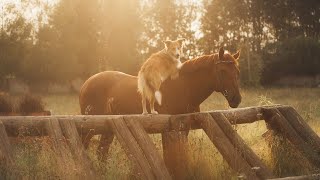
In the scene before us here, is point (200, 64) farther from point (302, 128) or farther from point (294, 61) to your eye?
point (294, 61)

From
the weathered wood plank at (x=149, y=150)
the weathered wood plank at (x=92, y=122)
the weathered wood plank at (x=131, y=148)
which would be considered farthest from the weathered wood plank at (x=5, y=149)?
the weathered wood plank at (x=149, y=150)

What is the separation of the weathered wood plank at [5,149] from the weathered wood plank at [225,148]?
119 inches

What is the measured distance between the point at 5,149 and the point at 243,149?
11.7 feet

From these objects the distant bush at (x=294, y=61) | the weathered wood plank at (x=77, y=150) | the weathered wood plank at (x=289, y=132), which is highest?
the weathered wood plank at (x=77, y=150)

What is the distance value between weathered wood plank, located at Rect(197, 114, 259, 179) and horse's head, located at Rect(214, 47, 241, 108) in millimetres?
679

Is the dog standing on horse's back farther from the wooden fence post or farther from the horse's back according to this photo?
the horse's back

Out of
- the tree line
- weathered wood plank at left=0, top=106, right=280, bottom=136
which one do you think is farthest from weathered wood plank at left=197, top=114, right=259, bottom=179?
the tree line

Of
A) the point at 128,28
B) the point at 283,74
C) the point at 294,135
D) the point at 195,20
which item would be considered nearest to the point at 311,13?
the point at 195,20

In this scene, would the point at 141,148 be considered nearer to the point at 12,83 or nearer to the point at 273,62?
the point at 273,62

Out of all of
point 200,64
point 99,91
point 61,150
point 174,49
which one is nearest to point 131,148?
point 61,150

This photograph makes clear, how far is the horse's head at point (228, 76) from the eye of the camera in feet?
27.4

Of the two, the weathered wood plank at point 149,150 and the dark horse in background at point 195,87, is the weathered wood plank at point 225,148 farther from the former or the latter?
the weathered wood plank at point 149,150

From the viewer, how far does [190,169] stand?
320 inches

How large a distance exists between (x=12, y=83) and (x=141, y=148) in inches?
1755
